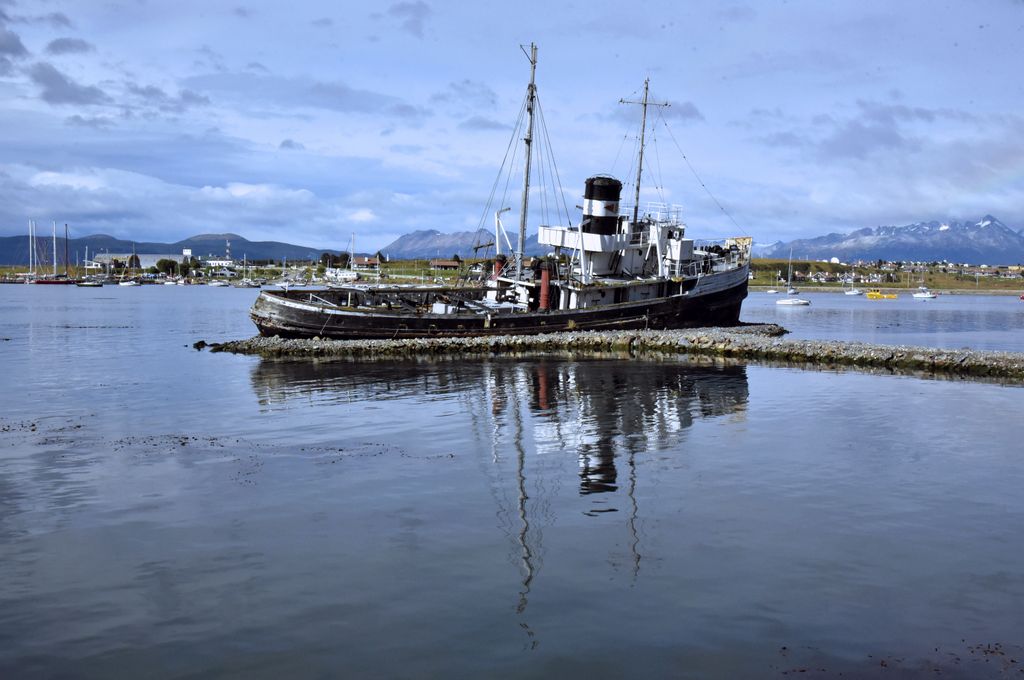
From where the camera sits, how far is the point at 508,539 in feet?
44.9

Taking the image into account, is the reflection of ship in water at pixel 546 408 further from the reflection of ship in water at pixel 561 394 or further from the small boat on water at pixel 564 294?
the small boat on water at pixel 564 294

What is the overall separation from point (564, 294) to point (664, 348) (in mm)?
8602

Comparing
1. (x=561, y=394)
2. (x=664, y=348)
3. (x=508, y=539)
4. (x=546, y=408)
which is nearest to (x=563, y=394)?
(x=561, y=394)

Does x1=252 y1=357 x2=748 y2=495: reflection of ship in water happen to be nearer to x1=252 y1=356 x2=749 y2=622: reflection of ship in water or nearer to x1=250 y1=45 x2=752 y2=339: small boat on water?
x1=252 y1=356 x2=749 y2=622: reflection of ship in water

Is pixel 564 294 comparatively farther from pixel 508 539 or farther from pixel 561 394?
pixel 508 539

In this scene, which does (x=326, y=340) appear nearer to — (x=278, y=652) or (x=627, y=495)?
(x=627, y=495)

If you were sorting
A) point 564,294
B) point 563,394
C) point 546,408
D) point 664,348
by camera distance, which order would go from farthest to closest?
point 564,294 < point 664,348 < point 563,394 < point 546,408

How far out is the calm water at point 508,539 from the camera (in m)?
9.71

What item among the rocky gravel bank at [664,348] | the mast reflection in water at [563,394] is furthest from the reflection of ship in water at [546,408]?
the rocky gravel bank at [664,348]

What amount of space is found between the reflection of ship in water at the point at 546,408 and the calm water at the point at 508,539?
5.2 inches

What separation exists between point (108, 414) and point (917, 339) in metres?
58.6

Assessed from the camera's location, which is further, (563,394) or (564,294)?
(564,294)

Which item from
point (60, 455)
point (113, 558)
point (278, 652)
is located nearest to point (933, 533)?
point (278, 652)

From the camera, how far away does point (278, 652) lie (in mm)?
9594
